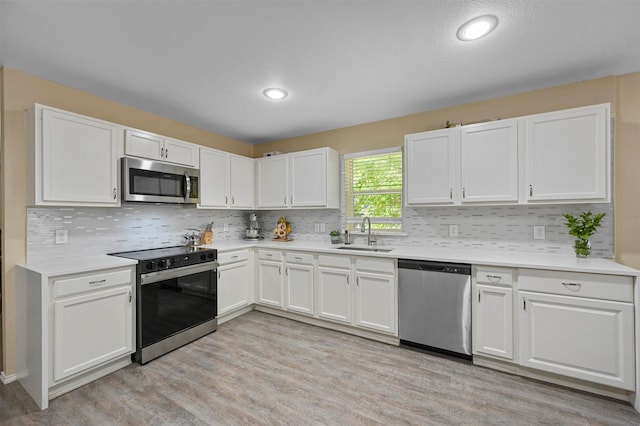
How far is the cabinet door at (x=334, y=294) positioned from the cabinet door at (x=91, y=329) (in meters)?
1.87

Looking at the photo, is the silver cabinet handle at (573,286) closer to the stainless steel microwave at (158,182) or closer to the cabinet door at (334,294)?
the cabinet door at (334,294)

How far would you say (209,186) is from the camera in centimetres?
357

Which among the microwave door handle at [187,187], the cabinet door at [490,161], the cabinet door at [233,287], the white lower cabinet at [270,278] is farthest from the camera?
the white lower cabinet at [270,278]

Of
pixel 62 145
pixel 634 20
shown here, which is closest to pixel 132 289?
pixel 62 145

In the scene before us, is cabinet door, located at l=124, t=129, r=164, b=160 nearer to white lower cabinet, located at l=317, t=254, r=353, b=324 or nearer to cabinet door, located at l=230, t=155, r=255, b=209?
cabinet door, located at l=230, t=155, r=255, b=209

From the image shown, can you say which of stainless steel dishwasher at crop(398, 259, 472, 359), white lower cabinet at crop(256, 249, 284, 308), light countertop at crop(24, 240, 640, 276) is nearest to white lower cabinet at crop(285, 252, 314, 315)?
white lower cabinet at crop(256, 249, 284, 308)

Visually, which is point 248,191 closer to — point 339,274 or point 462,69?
point 339,274

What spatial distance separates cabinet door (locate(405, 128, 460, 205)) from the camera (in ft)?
9.23

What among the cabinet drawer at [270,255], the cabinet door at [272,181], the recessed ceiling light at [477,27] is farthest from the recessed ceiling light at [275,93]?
the cabinet drawer at [270,255]

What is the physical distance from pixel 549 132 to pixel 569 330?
5.28 ft

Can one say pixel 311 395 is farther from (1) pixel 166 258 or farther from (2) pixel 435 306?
(1) pixel 166 258

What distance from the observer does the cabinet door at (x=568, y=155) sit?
88.4 inches

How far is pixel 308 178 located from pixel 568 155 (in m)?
2.68

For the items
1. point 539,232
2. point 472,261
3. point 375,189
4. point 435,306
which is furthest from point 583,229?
point 375,189
